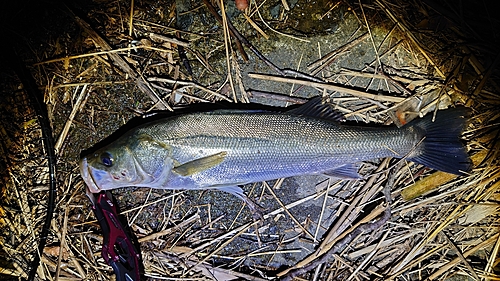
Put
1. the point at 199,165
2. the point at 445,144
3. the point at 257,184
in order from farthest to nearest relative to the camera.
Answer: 1. the point at 257,184
2. the point at 445,144
3. the point at 199,165

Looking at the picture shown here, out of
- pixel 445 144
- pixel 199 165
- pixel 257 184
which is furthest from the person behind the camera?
pixel 257 184

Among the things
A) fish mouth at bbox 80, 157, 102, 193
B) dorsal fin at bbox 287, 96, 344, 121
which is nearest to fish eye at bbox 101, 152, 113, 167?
fish mouth at bbox 80, 157, 102, 193

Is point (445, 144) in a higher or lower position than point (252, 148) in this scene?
lower

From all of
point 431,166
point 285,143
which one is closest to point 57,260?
point 285,143

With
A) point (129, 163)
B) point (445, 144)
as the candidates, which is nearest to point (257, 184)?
point (129, 163)

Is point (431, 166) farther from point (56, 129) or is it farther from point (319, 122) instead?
point (56, 129)

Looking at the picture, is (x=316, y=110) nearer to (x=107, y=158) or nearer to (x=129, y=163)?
(x=129, y=163)

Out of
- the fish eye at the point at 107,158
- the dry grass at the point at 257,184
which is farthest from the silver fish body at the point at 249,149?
the dry grass at the point at 257,184
